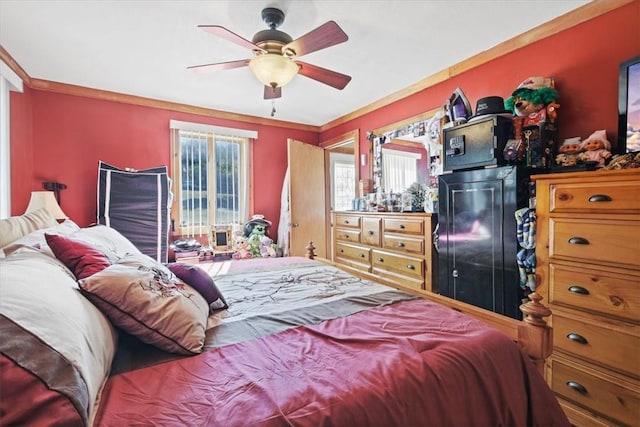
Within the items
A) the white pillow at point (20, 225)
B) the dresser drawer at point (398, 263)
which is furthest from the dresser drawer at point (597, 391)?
the white pillow at point (20, 225)

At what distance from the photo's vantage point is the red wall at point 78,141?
2840 millimetres

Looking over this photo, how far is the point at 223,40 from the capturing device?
2242mm

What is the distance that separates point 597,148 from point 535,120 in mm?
373

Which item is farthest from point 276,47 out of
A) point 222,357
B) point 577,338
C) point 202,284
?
point 577,338

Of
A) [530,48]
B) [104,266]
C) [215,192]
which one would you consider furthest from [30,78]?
[530,48]

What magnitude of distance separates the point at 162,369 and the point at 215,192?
3409 mm

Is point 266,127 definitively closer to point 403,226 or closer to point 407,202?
point 407,202

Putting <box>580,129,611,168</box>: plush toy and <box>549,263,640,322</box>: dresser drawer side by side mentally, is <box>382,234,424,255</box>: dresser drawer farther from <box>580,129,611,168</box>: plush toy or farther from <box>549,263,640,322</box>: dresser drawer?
<box>580,129,611,168</box>: plush toy

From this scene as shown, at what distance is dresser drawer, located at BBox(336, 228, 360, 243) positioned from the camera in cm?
330

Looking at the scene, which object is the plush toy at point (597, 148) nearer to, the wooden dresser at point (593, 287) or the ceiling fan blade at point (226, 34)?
the wooden dresser at point (593, 287)

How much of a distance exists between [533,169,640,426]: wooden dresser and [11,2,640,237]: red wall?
674 mm

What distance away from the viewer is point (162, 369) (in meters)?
0.86

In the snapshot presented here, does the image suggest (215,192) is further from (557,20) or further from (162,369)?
(557,20)

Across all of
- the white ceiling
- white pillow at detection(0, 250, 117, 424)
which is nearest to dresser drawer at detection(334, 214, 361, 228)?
the white ceiling
